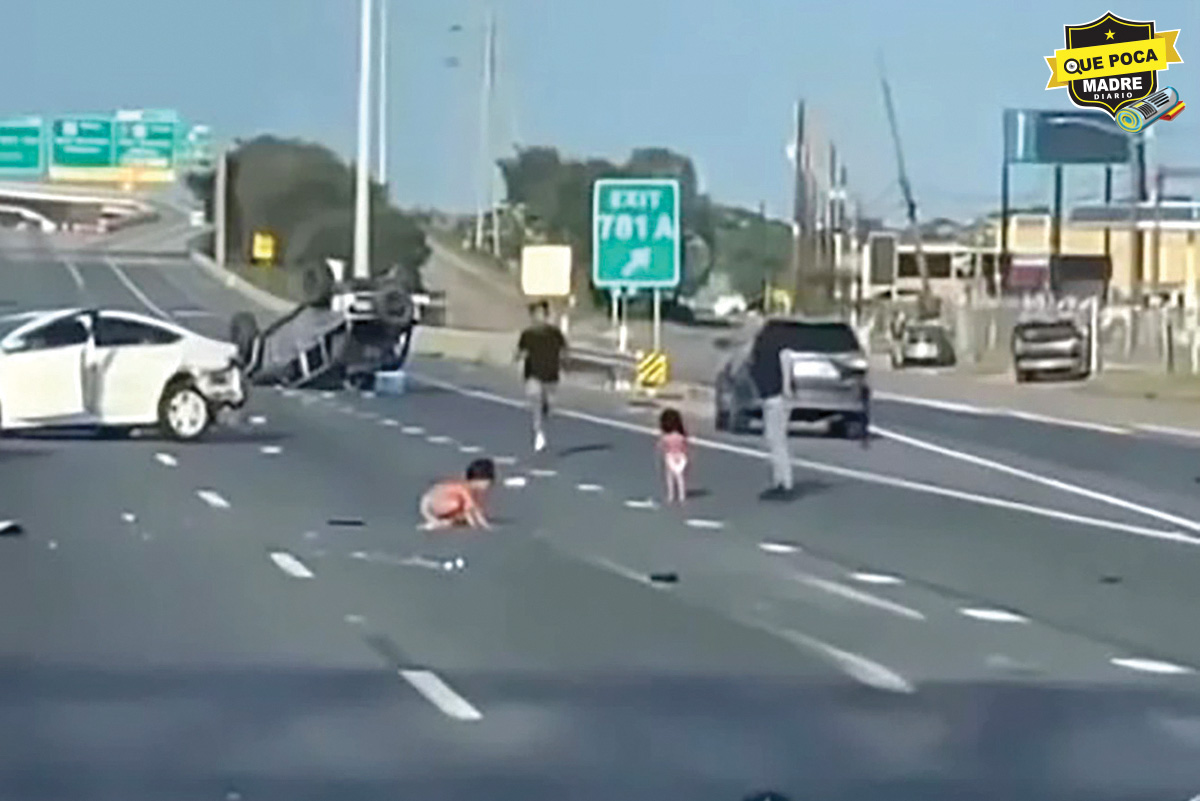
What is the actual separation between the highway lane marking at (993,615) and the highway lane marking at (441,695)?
4.59 meters

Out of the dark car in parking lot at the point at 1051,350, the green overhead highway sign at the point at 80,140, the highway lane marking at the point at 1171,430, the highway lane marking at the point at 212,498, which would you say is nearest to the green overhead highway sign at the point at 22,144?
the green overhead highway sign at the point at 80,140

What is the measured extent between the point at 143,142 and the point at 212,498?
72.5 m

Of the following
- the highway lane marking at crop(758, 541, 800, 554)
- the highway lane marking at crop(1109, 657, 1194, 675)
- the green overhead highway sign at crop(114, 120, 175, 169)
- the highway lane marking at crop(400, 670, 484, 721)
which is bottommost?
the highway lane marking at crop(758, 541, 800, 554)

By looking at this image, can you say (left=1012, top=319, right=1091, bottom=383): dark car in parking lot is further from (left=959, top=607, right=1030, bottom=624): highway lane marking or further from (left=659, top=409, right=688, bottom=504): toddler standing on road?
(left=959, top=607, right=1030, bottom=624): highway lane marking

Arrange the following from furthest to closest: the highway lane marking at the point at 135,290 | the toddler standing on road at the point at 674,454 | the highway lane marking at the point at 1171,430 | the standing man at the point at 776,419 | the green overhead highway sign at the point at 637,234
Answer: the highway lane marking at the point at 135,290
the green overhead highway sign at the point at 637,234
the highway lane marking at the point at 1171,430
the standing man at the point at 776,419
the toddler standing on road at the point at 674,454

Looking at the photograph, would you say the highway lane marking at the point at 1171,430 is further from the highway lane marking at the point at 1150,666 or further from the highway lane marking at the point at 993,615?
the highway lane marking at the point at 1150,666

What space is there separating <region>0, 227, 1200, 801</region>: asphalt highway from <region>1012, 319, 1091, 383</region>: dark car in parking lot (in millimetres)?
40541

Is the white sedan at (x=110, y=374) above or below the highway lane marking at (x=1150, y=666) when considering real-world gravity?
above

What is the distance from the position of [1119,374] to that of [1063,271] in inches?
1284

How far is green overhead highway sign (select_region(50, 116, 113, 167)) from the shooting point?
9938 centimetres

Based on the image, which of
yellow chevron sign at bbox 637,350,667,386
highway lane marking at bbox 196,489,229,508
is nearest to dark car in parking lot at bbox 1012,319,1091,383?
yellow chevron sign at bbox 637,350,667,386

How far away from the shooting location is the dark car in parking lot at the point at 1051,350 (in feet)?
254

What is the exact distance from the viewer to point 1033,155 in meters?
124

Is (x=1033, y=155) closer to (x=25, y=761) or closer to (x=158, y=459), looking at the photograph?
(x=158, y=459)
